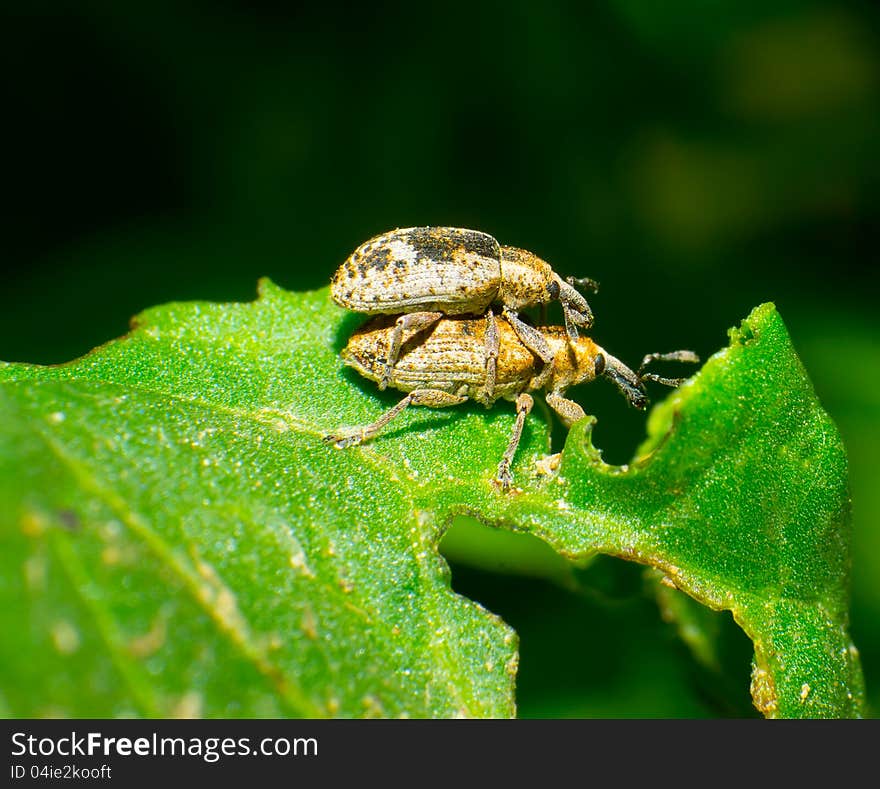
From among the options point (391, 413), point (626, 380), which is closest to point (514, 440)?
point (391, 413)

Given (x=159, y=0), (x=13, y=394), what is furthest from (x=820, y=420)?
(x=159, y=0)

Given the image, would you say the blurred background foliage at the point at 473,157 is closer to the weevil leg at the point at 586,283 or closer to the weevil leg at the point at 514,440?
the weevil leg at the point at 586,283

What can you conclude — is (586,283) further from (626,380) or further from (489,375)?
(489,375)

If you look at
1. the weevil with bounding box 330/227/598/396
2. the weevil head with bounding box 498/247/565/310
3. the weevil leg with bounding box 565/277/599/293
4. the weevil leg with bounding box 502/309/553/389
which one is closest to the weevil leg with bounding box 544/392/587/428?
the weevil leg with bounding box 502/309/553/389

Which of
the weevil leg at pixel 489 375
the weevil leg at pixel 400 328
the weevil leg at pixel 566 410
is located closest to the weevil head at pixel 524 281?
the weevil leg at pixel 400 328

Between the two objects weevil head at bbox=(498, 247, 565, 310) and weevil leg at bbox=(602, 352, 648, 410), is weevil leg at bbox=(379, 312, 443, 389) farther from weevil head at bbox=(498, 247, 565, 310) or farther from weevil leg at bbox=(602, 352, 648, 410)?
weevil leg at bbox=(602, 352, 648, 410)

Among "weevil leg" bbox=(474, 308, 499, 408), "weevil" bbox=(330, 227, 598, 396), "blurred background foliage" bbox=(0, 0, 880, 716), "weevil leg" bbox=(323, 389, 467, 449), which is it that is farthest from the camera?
"blurred background foliage" bbox=(0, 0, 880, 716)

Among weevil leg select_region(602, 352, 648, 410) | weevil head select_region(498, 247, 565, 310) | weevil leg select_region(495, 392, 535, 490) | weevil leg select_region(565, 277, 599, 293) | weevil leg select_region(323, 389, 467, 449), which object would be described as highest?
weevil head select_region(498, 247, 565, 310)
